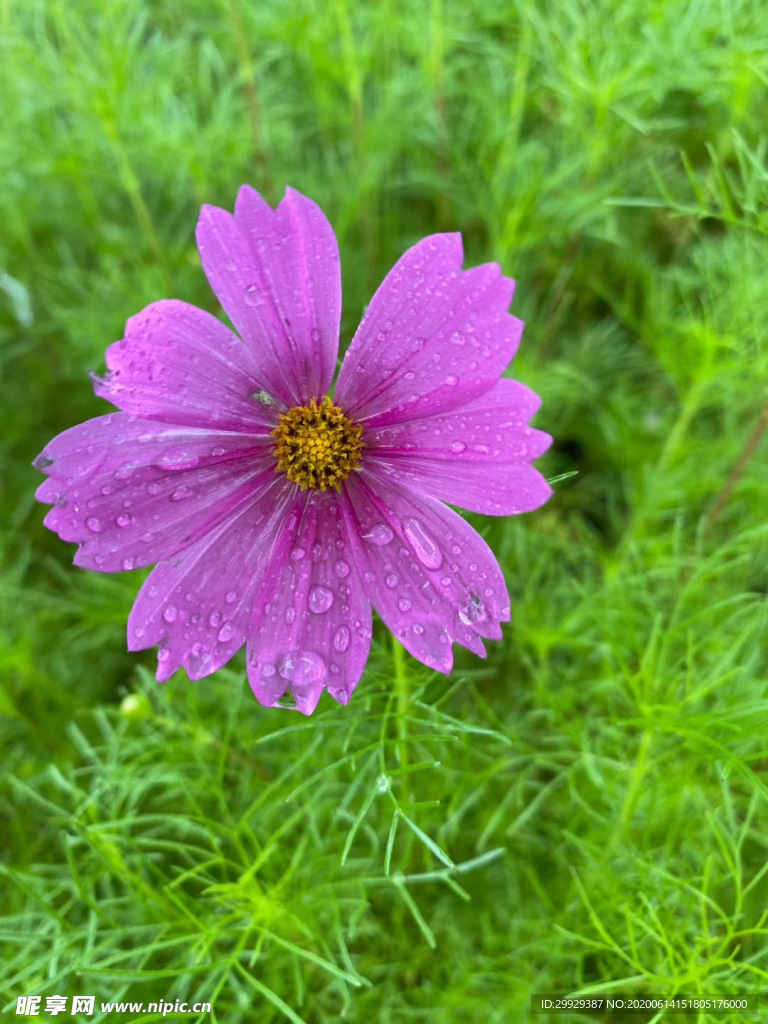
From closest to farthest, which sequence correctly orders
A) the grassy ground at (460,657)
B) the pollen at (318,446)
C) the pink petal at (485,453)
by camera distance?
the pink petal at (485,453)
the pollen at (318,446)
the grassy ground at (460,657)

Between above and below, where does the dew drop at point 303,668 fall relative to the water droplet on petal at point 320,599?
below

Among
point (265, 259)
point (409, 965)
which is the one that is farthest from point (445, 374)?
point (409, 965)

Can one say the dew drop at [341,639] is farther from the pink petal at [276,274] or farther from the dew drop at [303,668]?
the pink petal at [276,274]

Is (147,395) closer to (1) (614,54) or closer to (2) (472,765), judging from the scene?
(2) (472,765)

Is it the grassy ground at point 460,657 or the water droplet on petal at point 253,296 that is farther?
the grassy ground at point 460,657

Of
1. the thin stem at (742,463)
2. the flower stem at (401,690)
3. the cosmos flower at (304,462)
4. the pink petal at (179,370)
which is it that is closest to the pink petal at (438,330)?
the cosmos flower at (304,462)

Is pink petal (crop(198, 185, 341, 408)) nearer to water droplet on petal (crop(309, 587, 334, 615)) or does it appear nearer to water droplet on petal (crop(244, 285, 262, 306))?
water droplet on petal (crop(244, 285, 262, 306))
